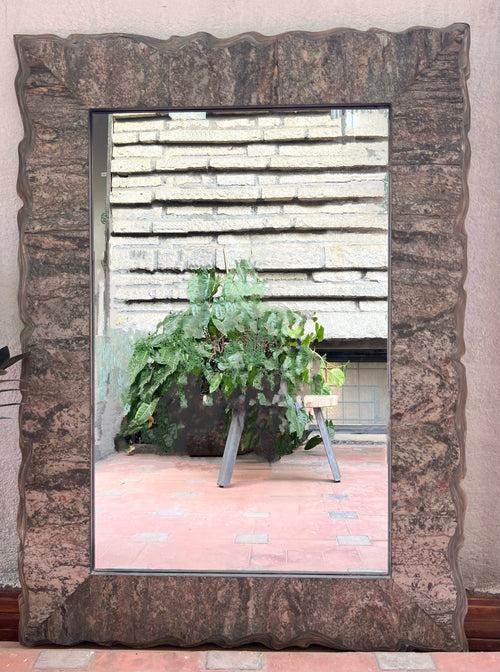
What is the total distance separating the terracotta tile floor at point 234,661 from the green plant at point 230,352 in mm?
591

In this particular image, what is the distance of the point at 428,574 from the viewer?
1958 millimetres

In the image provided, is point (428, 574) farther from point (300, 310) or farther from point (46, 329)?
point (46, 329)

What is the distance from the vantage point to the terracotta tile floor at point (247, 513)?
6.55 feet

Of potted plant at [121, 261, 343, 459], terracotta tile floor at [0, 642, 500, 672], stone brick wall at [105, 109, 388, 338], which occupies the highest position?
stone brick wall at [105, 109, 388, 338]

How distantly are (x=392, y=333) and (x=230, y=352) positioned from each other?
0.45 metres

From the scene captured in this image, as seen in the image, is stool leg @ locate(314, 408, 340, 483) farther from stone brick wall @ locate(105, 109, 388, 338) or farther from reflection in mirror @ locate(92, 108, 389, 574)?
stone brick wall @ locate(105, 109, 388, 338)

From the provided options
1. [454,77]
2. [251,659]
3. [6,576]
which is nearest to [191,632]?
[251,659]

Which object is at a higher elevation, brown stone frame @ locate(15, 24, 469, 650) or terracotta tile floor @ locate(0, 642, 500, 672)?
brown stone frame @ locate(15, 24, 469, 650)

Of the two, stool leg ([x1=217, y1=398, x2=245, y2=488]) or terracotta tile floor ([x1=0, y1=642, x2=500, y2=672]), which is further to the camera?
stool leg ([x1=217, y1=398, x2=245, y2=488])

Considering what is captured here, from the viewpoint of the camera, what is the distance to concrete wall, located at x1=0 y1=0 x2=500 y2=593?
6.55ft

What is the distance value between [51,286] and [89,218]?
8.5 inches

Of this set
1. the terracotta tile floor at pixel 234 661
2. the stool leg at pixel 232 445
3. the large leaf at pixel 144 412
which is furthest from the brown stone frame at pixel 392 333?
the stool leg at pixel 232 445

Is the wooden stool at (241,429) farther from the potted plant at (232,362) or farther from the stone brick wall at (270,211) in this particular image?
the stone brick wall at (270,211)

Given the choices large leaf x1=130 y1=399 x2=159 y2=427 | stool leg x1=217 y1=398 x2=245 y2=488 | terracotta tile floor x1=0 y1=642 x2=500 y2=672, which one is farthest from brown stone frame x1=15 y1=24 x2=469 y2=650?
stool leg x1=217 y1=398 x2=245 y2=488
